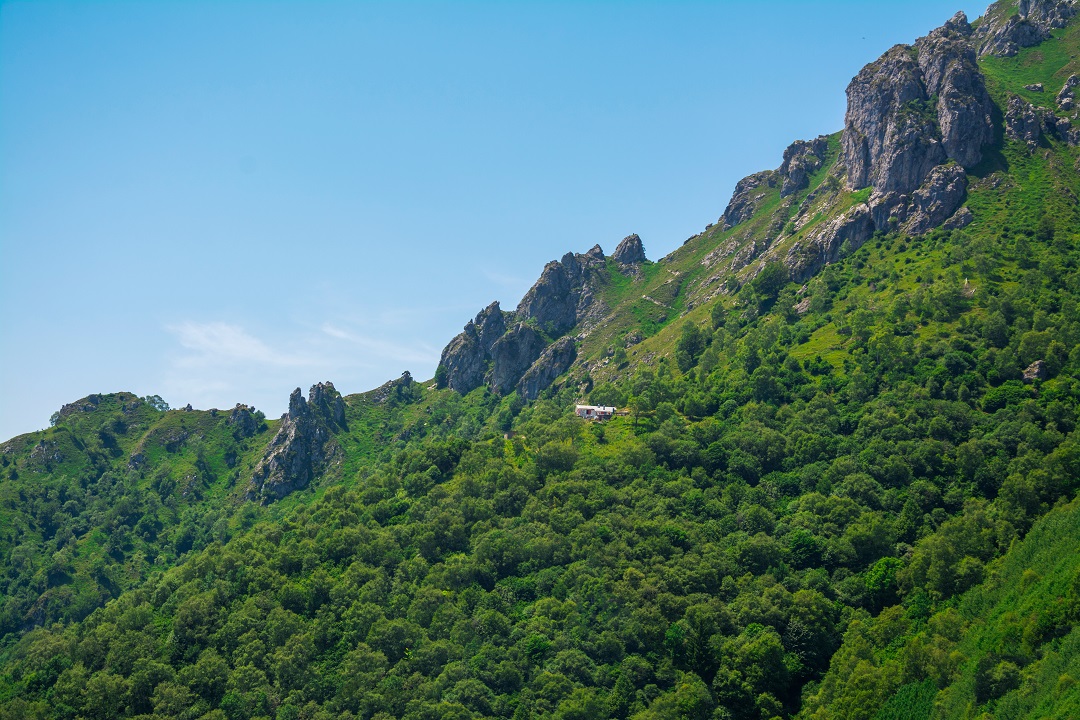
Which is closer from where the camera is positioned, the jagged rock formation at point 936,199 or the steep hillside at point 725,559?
the steep hillside at point 725,559

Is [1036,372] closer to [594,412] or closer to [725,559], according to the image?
[725,559]

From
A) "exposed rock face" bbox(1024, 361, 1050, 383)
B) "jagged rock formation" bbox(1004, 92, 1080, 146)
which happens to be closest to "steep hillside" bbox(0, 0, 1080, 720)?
"exposed rock face" bbox(1024, 361, 1050, 383)

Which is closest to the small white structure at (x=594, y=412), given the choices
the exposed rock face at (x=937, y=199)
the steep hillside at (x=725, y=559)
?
the steep hillside at (x=725, y=559)

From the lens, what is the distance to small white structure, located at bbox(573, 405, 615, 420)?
7308 inches

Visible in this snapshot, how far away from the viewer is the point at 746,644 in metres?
106

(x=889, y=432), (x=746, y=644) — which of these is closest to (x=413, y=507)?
(x=746, y=644)

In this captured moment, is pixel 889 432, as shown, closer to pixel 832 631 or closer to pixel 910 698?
pixel 832 631

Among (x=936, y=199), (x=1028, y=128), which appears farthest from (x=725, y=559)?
(x=1028, y=128)

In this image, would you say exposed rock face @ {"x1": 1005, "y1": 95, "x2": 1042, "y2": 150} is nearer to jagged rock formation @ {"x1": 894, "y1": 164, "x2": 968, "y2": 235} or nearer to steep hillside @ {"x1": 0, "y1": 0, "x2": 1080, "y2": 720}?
jagged rock formation @ {"x1": 894, "y1": 164, "x2": 968, "y2": 235}

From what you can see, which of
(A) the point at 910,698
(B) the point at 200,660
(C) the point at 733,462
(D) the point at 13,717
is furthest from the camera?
(C) the point at 733,462

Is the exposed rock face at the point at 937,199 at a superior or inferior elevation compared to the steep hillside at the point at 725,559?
superior

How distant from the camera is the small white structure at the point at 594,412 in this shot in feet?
609

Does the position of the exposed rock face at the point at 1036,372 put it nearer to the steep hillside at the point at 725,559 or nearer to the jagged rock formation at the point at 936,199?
the steep hillside at the point at 725,559

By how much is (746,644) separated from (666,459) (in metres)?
53.8
